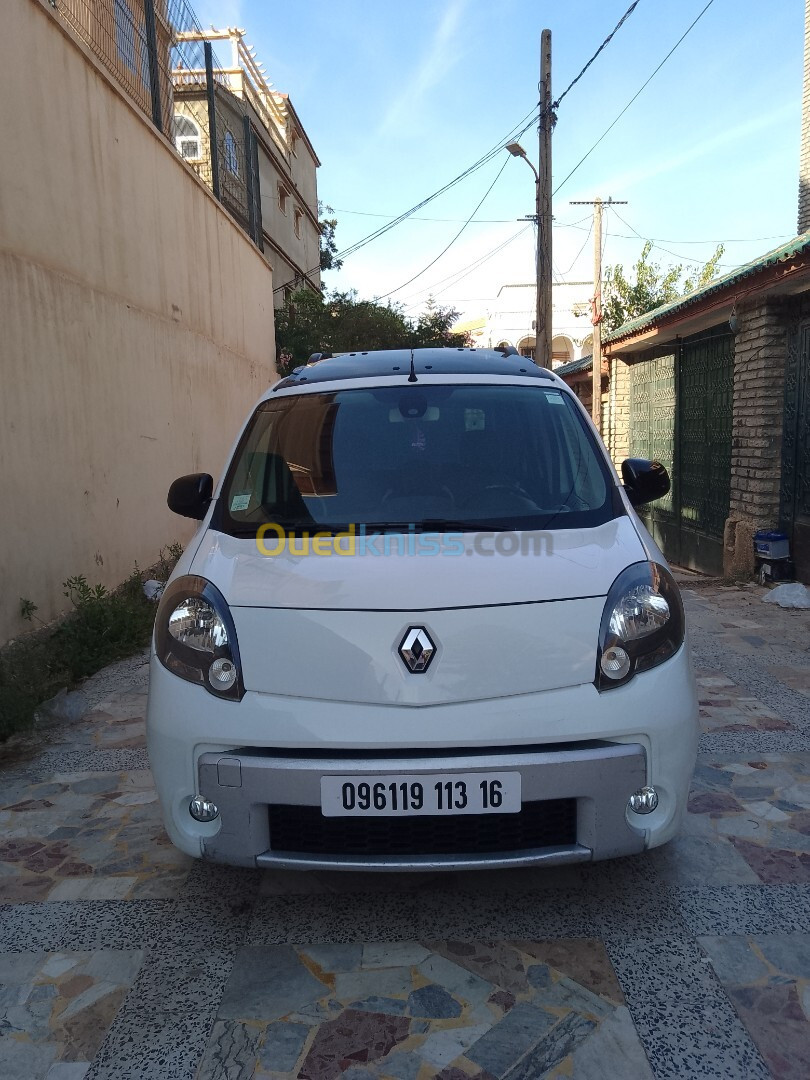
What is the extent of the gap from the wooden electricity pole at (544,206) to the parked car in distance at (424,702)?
13.7 metres

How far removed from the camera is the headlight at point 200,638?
2355 mm

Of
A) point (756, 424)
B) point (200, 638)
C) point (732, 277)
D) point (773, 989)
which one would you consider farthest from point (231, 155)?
point (773, 989)

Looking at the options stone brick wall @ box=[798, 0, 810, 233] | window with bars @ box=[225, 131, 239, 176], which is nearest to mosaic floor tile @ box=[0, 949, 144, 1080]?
window with bars @ box=[225, 131, 239, 176]

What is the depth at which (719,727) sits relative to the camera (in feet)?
13.8

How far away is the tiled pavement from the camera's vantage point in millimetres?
1993

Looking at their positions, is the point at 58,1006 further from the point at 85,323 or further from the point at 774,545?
the point at 774,545

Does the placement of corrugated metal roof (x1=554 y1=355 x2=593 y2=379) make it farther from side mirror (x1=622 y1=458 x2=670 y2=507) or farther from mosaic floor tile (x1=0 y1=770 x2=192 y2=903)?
mosaic floor tile (x1=0 y1=770 x2=192 y2=903)

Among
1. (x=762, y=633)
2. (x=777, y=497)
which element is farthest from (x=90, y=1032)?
(x=777, y=497)

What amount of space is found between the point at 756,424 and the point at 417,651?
7.28m

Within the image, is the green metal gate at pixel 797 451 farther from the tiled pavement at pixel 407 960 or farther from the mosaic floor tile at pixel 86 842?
the mosaic floor tile at pixel 86 842

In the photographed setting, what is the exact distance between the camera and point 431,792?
2193mm

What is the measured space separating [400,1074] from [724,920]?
44.8 inches

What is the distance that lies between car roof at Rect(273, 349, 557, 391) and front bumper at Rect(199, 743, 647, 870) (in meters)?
1.78

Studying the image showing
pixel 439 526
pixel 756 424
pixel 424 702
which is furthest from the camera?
pixel 756 424
